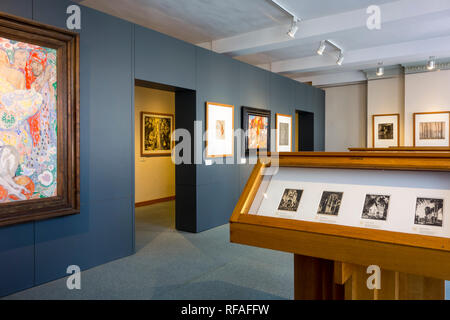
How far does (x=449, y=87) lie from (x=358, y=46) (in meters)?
3.05

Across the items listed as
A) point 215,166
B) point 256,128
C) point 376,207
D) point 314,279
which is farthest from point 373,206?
point 256,128

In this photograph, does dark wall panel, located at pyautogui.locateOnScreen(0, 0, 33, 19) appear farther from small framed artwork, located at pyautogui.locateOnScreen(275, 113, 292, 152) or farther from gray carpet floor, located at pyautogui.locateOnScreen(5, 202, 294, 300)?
small framed artwork, located at pyautogui.locateOnScreen(275, 113, 292, 152)

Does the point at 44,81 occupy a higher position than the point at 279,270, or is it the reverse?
the point at 44,81

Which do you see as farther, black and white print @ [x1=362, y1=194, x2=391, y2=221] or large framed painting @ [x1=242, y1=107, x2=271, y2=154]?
large framed painting @ [x1=242, y1=107, x2=271, y2=154]

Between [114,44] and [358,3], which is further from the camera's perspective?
→ [358,3]

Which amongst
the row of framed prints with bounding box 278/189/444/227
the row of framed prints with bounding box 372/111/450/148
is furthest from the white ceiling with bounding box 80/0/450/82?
the row of framed prints with bounding box 278/189/444/227

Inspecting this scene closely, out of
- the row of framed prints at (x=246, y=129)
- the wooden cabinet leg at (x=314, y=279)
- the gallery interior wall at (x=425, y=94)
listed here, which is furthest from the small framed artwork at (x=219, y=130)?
the gallery interior wall at (x=425, y=94)

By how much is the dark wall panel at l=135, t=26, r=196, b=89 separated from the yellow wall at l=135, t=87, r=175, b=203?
3.33 meters

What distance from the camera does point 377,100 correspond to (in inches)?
415

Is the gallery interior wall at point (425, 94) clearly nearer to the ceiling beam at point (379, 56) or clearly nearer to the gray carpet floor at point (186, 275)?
the ceiling beam at point (379, 56)

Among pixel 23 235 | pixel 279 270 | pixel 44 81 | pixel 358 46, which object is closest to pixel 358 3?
pixel 358 46

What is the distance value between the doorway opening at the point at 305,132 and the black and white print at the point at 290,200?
29.8 feet

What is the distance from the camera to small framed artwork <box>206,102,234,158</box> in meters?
6.39
